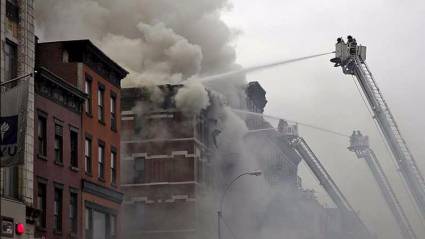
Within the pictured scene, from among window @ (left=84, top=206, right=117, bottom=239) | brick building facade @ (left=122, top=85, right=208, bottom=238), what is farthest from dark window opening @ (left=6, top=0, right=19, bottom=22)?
brick building facade @ (left=122, top=85, right=208, bottom=238)

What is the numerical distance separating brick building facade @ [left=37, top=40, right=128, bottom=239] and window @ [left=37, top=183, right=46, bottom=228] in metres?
4.09

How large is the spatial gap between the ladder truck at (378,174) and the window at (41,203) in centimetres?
3220

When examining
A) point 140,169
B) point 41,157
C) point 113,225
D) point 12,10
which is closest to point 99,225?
point 113,225

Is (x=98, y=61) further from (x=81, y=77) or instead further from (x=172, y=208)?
(x=172, y=208)

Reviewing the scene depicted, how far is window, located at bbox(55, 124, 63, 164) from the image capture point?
1638 inches

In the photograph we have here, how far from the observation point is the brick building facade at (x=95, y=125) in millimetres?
44688

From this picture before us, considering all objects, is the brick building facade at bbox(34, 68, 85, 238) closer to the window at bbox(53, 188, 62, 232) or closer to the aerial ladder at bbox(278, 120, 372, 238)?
the window at bbox(53, 188, 62, 232)

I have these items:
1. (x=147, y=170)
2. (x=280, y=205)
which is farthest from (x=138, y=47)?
(x=280, y=205)

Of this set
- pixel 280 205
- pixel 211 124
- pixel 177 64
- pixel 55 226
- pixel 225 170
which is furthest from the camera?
pixel 280 205

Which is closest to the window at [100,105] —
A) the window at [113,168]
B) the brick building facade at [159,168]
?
the window at [113,168]

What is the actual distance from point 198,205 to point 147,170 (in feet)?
13.1

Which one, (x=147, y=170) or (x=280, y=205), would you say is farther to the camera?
(x=280, y=205)

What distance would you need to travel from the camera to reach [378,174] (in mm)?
67875

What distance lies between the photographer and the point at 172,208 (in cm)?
5950
